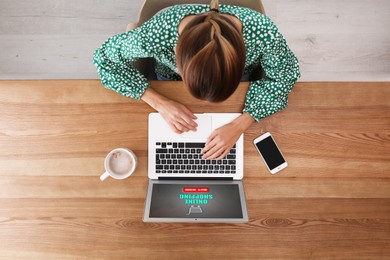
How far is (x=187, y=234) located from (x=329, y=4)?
1419mm

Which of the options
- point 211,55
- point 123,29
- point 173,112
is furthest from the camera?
point 123,29

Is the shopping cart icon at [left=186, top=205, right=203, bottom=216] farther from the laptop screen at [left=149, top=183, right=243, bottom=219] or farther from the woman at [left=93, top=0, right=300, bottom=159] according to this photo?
the woman at [left=93, top=0, right=300, bottom=159]

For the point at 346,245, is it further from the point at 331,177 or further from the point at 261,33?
the point at 261,33

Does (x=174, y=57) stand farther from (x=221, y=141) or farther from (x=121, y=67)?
(x=221, y=141)

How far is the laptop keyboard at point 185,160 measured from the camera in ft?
3.09

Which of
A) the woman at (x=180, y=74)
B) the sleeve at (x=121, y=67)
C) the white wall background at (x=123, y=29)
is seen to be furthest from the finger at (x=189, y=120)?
the white wall background at (x=123, y=29)

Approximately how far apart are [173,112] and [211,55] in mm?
271

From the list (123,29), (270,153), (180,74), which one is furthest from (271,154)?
(123,29)

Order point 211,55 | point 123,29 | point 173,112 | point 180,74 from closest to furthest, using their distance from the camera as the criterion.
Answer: point 211,55
point 180,74
point 173,112
point 123,29

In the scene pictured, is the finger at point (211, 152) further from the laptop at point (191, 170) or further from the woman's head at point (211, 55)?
the woman's head at point (211, 55)

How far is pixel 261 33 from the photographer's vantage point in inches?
34.9

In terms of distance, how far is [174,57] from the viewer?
935 millimetres

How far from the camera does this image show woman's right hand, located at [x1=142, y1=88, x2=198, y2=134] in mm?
927

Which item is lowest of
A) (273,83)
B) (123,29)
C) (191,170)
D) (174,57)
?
(191,170)
